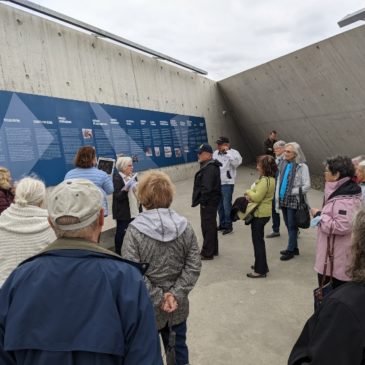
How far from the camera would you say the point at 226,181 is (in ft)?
19.8

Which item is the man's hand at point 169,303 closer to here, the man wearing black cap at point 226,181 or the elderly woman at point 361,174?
the elderly woman at point 361,174

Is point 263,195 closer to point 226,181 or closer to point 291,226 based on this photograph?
point 291,226

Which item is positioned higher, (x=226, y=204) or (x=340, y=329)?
(x=340, y=329)

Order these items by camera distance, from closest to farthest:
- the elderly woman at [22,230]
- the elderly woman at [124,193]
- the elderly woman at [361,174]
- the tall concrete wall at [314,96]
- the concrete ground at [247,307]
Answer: the elderly woman at [22,230] < the concrete ground at [247,307] < the elderly woman at [361,174] < the elderly woman at [124,193] < the tall concrete wall at [314,96]

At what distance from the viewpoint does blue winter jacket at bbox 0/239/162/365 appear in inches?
45.1

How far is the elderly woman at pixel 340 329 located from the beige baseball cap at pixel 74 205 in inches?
34.2

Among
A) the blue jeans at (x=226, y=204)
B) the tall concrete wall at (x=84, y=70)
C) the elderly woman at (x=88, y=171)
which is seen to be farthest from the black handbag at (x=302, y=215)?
the tall concrete wall at (x=84, y=70)

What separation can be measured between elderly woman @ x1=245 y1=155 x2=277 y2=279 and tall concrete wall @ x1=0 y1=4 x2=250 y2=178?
4.47 m

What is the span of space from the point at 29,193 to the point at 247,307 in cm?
236

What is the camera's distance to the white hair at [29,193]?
2.26 metres

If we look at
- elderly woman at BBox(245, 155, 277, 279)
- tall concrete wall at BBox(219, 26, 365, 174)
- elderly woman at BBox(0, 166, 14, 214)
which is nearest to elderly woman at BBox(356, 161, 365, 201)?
elderly woman at BBox(245, 155, 277, 279)

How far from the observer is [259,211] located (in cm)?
412

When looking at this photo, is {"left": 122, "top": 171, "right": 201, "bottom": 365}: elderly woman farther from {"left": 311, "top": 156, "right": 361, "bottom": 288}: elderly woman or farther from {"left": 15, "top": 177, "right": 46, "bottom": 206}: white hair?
{"left": 311, "top": 156, "right": 361, "bottom": 288}: elderly woman

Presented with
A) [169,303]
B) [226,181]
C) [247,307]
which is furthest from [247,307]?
[226,181]
